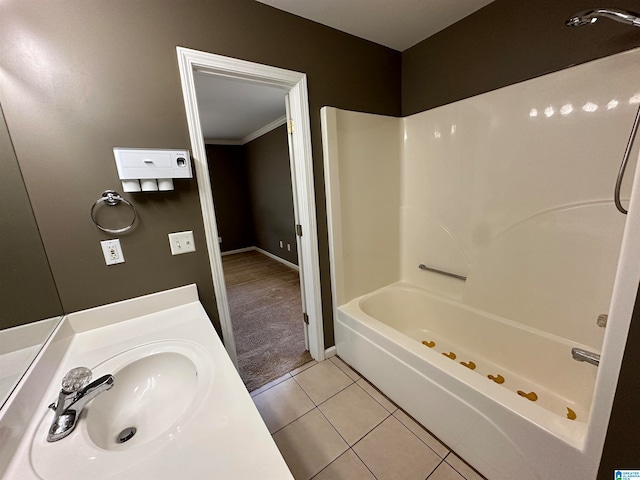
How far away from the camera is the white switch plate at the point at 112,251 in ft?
3.81

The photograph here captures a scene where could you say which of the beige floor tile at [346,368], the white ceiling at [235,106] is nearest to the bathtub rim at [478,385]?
the beige floor tile at [346,368]

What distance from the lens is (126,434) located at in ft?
2.57

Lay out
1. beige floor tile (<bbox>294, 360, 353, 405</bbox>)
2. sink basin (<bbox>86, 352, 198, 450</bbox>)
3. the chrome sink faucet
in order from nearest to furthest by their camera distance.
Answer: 1. the chrome sink faucet
2. sink basin (<bbox>86, 352, 198, 450</bbox>)
3. beige floor tile (<bbox>294, 360, 353, 405</bbox>)

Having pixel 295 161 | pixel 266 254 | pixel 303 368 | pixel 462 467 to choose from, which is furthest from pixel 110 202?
pixel 266 254

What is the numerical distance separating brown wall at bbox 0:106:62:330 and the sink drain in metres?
0.56

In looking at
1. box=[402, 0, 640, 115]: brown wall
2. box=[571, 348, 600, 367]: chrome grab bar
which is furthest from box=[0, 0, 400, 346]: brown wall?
box=[571, 348, 600, 367]: chrome grab bar

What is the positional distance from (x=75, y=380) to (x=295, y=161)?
150cm

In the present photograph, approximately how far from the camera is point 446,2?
4.81 ft

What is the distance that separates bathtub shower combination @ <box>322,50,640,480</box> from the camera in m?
1.03

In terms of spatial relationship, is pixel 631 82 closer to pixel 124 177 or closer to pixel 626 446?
pixel 626 446

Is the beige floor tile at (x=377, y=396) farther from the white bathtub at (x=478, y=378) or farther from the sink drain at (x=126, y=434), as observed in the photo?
the sink drain at (x=126, y=434)

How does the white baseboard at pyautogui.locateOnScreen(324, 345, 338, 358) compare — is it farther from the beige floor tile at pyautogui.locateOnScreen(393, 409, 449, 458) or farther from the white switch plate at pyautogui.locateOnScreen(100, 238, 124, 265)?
the white switch plate at pyautogui.locateOnScreen(100, 238, 124, 265)

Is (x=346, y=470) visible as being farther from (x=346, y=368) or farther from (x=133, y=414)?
(x=133, y=414)

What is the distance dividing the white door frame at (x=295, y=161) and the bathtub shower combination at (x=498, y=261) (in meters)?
0.16
